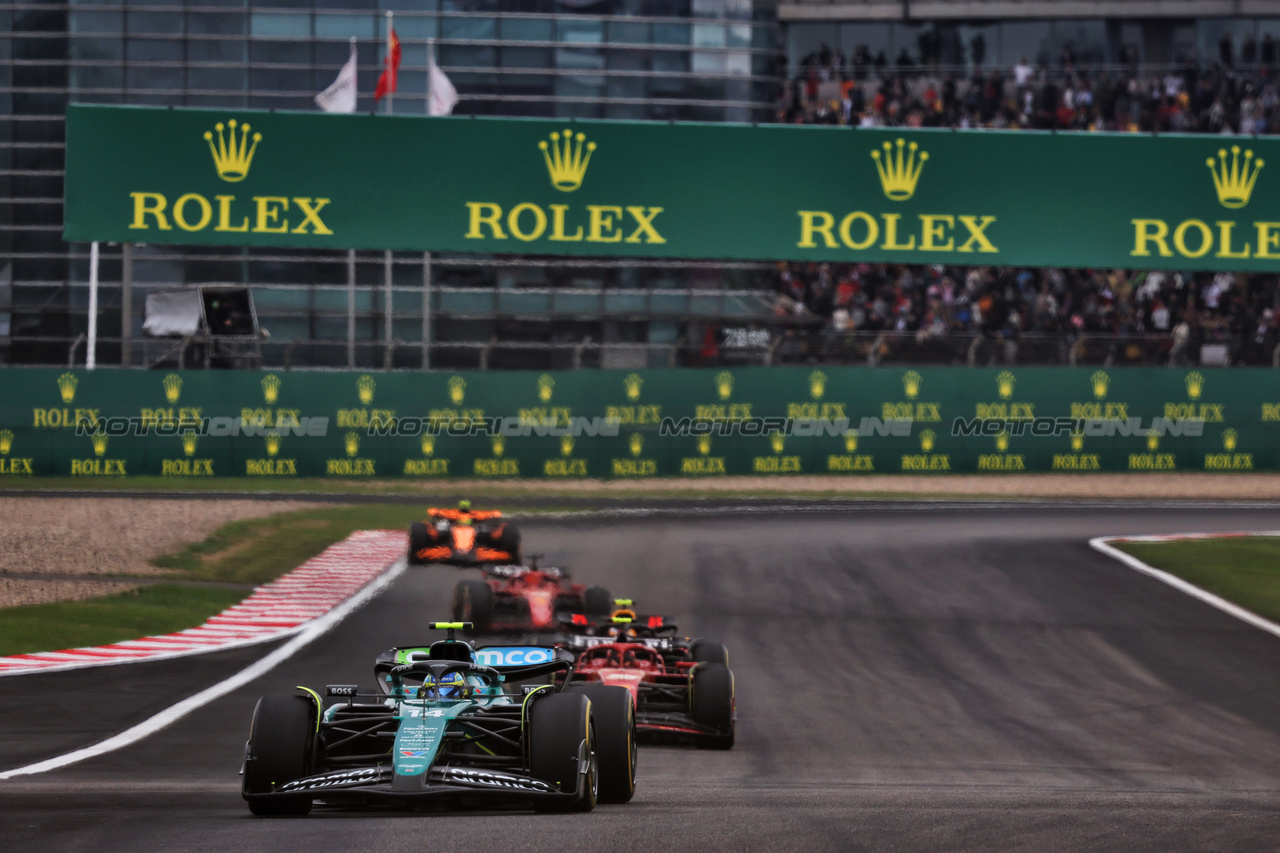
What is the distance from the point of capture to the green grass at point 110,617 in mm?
16595

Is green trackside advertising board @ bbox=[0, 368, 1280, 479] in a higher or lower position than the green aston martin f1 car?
higher

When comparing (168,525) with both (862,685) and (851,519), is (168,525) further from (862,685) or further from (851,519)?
(862,685)

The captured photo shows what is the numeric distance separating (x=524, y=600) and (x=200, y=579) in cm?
634

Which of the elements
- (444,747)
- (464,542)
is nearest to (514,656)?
(444,747)

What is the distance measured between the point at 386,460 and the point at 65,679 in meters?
16.9

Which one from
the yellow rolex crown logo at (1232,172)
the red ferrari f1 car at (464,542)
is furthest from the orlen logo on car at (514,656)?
the yellow rolex crown logo at (1232,172)

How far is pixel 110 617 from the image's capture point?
18.2 meters

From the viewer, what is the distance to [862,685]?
14.8m

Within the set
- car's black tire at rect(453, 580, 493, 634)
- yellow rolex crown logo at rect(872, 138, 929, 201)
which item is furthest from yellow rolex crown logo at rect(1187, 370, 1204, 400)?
car's black tire at rect(453, 580, 493, 634)

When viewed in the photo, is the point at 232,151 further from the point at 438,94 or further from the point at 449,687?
the point at 449,687

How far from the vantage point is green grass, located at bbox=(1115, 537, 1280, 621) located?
20531 millimetres

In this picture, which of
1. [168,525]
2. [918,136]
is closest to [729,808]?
[168,525]

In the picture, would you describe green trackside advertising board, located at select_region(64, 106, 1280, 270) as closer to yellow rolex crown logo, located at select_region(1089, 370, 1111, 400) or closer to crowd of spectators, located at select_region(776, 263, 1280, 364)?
yellow rolex crown logo, located at select_region(1089, 370, 1111, 400)

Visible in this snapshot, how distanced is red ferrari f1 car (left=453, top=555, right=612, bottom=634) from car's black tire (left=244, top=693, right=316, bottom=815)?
881cm
